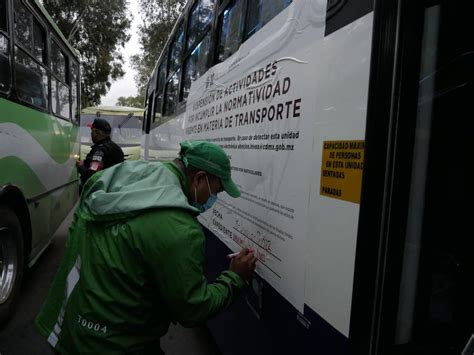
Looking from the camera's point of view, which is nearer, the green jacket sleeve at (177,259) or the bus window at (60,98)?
the green jacket sleeve at (177,259)

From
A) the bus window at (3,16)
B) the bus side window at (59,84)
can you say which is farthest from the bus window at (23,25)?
the bus side window at (59,84)

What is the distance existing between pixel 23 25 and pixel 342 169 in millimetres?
3702

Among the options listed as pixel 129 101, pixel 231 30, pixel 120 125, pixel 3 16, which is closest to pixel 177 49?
pixel 3 16

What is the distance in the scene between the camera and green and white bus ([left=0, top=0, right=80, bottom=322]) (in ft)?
10.8

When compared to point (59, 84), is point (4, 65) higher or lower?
lower

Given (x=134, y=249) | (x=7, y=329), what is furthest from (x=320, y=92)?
(x=7, y=329)

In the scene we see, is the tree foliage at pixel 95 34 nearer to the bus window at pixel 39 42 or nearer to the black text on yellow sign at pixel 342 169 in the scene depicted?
the bus window at pixel 39 42

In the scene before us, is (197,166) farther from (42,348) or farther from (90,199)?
(42,348)

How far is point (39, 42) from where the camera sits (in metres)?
4.41

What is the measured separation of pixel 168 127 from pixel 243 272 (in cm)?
377

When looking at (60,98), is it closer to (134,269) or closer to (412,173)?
(134,269)

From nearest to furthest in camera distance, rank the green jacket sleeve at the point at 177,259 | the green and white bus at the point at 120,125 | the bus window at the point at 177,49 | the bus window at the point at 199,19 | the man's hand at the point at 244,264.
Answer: the green jacket sleeve at the point at 177,259, the man's hand at the point at 244,264, the bus window at the point at 199,19, the bus window at the point at 177,49, the green and white bus at the point at 120,125

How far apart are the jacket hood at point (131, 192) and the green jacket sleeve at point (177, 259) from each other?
2.0 inches

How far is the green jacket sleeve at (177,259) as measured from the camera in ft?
4.74
